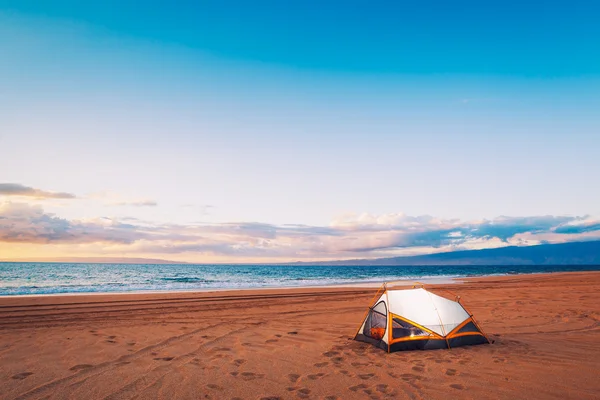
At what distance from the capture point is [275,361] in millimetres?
9523

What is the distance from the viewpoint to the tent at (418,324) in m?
10.2

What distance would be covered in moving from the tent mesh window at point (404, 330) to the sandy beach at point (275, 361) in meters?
0.50

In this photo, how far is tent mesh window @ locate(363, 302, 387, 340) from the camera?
422 inches

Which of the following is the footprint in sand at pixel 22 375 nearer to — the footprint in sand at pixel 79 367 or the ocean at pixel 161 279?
the footprint in sand at pixel 79 367

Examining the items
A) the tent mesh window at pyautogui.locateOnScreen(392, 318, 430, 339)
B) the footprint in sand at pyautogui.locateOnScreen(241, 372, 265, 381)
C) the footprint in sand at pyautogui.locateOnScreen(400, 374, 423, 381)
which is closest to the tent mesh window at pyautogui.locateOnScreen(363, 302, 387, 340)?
the tent mesh window at pyautogui.locateOnScreen(392, 318, 430, 339)

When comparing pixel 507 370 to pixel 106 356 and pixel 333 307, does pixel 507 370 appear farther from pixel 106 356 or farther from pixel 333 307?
pixel 333 307

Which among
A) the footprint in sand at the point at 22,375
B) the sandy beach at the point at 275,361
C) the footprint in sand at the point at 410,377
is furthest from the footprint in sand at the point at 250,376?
the footprint in sand at the point at 22,375

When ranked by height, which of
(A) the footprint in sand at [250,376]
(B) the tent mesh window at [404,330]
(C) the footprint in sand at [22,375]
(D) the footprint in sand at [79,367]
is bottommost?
(A) the footprint in sand at [250,376]

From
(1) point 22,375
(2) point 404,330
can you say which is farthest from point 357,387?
(1) point 22,375

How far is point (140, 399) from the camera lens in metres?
7.07

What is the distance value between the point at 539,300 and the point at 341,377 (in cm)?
1930

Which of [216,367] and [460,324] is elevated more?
[460,324]

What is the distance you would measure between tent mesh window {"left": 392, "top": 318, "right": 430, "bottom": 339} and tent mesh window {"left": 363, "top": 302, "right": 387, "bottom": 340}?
1.19 ft

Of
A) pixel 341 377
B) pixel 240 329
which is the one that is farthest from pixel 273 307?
pixel 341 377
